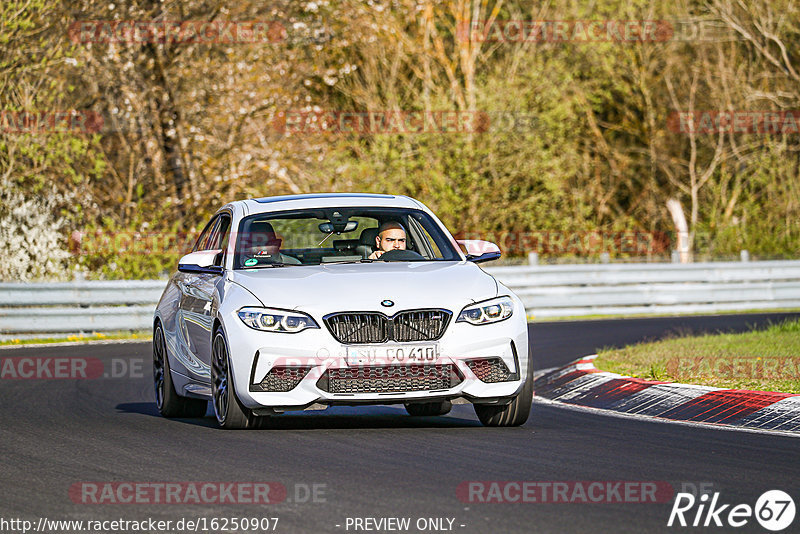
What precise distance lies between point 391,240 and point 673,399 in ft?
8.48

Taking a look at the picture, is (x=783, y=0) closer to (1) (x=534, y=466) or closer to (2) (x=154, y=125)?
(2) (x=154, y=125)

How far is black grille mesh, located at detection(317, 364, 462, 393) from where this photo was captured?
9445 mm

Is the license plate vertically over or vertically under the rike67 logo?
over

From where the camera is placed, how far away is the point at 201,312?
10.5m

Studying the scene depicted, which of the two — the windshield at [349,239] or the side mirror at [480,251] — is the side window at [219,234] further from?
the side mirror at [480,251]

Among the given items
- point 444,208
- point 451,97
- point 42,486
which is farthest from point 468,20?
point 42,486

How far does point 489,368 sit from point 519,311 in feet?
1.56
